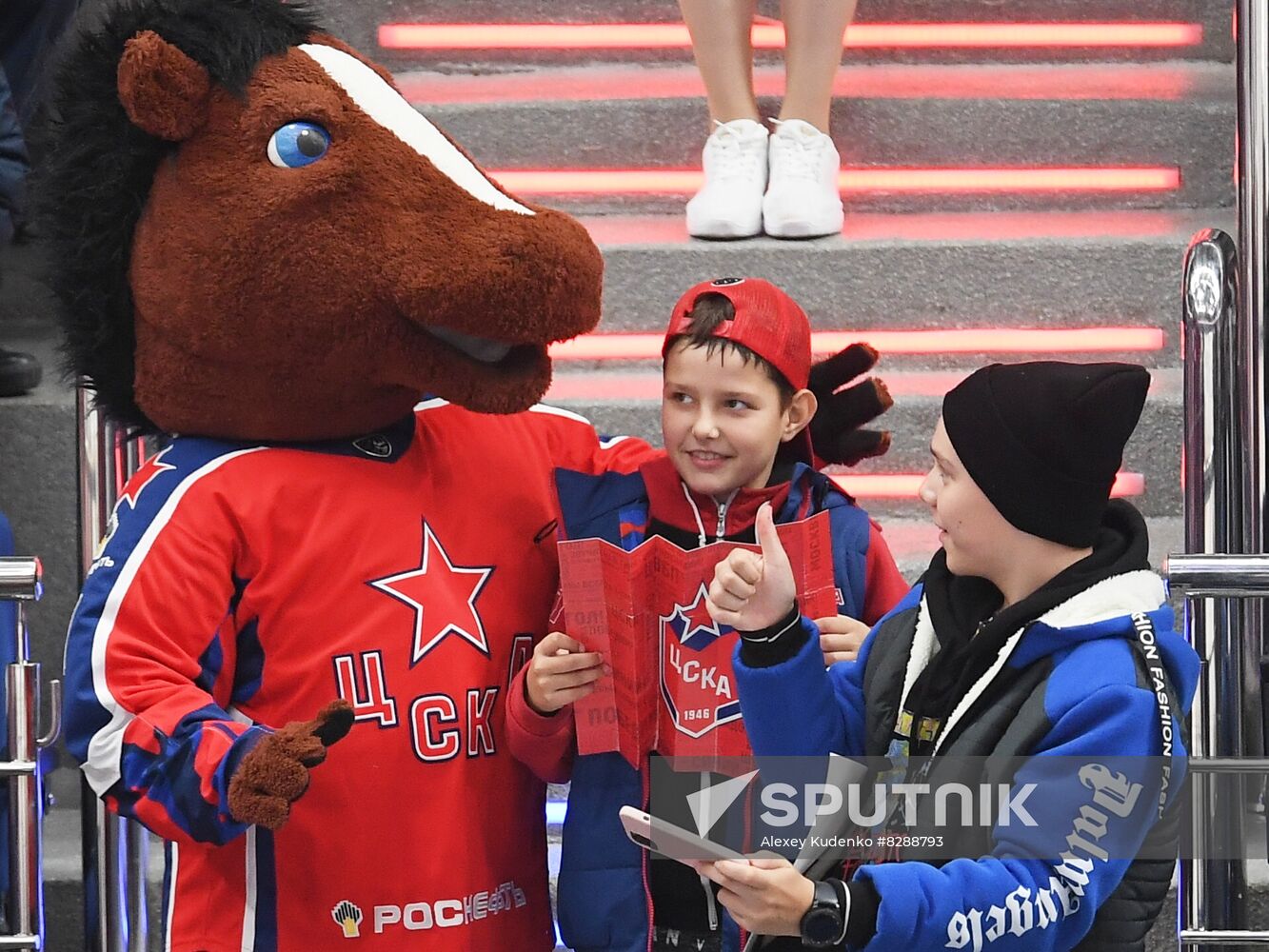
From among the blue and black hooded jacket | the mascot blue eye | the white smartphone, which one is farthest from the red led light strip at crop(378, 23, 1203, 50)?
the white smartphone

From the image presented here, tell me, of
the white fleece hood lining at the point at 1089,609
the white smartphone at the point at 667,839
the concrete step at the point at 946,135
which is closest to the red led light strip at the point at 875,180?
the concrete step at the point at 946,135

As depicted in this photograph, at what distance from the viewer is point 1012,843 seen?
60.7 inches

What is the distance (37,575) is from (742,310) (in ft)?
2.91

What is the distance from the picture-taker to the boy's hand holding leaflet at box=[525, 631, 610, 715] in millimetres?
1848

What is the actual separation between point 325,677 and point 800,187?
63.7 inches

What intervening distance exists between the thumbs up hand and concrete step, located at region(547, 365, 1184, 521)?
132 centimetres

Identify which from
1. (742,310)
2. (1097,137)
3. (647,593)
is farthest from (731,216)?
(647,593)

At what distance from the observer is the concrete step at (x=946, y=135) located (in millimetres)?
3363

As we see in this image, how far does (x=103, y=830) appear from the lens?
7.34 ft

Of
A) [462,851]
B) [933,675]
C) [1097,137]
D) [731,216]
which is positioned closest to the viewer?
[933,675]

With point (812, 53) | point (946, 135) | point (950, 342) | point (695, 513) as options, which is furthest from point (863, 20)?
point (695, 513)

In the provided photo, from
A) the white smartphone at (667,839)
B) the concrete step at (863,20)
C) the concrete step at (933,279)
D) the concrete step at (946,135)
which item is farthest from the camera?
the concrete step at (863,20)

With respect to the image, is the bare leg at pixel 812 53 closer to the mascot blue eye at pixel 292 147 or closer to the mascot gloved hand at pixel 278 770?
the mascot blue eye at pixel 292 147

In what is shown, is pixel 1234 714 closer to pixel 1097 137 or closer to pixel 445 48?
pixel 1097 137
